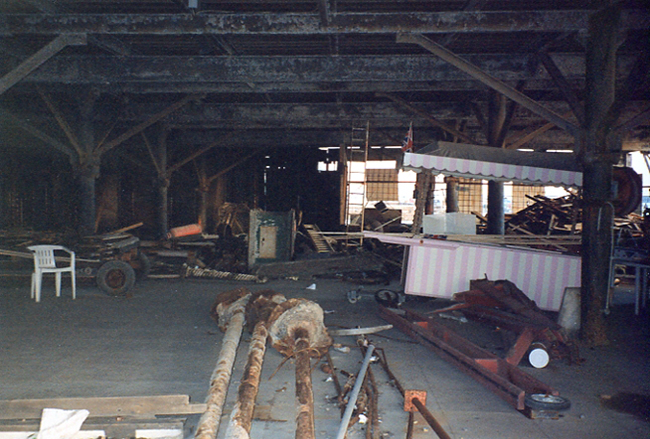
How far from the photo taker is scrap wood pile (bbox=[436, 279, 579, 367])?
5.66m

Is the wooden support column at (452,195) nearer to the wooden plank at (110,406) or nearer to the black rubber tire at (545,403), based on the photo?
the black rubber tire at (545,403)

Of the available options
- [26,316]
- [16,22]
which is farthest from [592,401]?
[16,22]

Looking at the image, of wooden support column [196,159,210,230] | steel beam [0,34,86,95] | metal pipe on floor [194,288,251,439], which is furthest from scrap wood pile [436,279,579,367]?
wooden support column [196,159,210,230]

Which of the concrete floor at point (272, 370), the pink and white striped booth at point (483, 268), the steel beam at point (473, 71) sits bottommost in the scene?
the concrete floor at point (272, 370)

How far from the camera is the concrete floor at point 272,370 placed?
4.07 meters

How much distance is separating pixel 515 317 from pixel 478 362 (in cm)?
198

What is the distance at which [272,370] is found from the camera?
5332mm

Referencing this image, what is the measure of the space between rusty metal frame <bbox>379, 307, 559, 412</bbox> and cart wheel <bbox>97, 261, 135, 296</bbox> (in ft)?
17.5

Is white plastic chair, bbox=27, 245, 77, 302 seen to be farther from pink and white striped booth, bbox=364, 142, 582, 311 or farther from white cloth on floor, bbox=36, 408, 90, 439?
pink and white striped booth, bbox=364, 142, 582, 311

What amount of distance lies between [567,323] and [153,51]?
7990 mm

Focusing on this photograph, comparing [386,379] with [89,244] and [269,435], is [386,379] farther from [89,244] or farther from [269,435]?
[89,244]

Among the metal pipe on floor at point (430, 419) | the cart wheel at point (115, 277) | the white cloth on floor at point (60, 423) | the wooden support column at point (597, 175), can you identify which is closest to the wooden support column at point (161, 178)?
the cart wheel at point (115, 277)

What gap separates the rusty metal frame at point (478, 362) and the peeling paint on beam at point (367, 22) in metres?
4.01

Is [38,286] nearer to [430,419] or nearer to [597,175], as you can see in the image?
[430,419]
